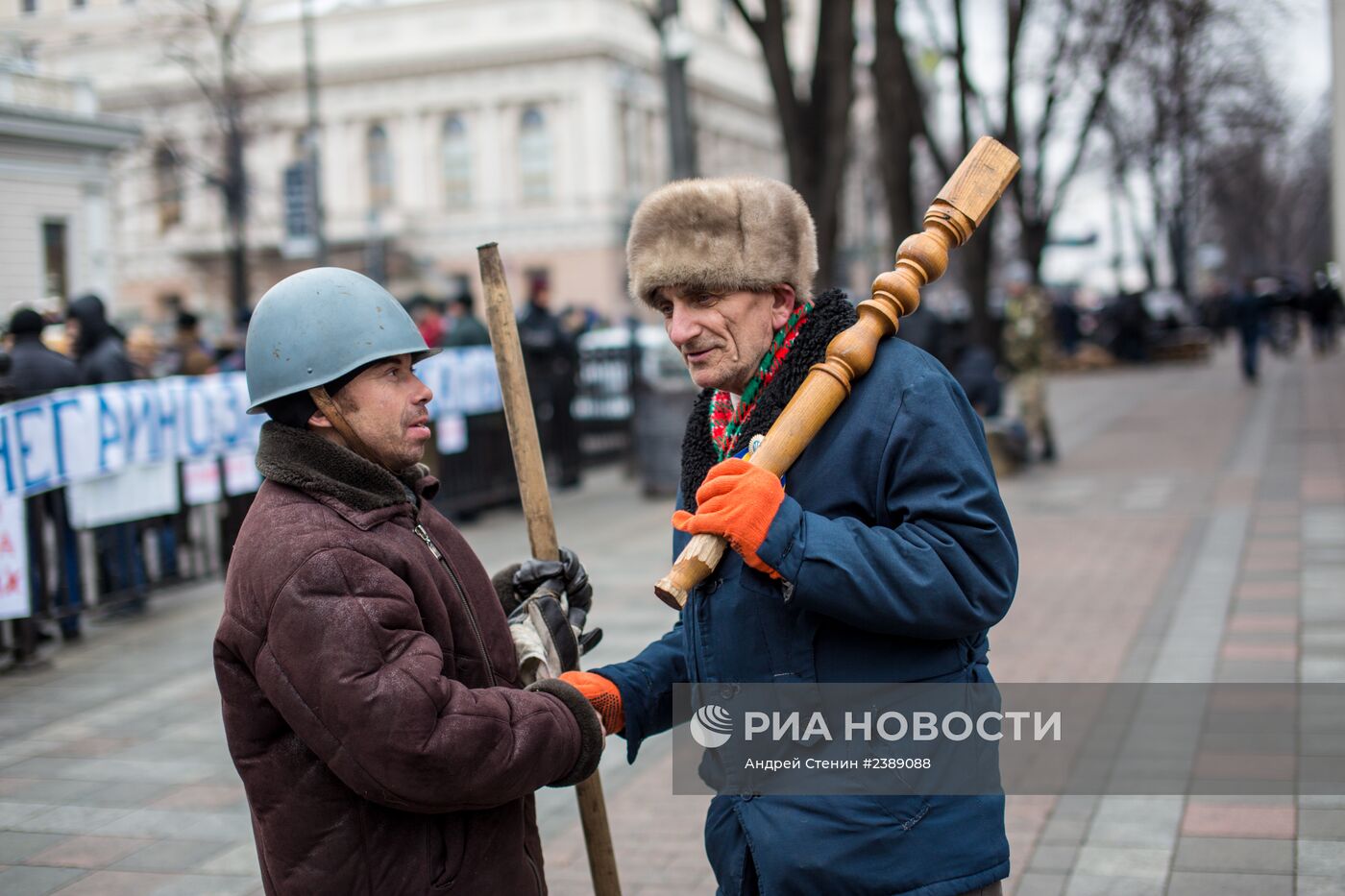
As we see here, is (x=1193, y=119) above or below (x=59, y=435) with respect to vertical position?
above

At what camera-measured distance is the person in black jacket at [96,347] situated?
961 cm

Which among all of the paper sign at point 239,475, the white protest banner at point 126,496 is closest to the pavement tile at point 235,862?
the white protest banner at point 126,496

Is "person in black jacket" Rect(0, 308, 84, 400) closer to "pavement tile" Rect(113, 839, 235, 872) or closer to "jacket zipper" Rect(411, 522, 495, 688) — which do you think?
"pavement tile" Rect(113, 839, 235, 872)

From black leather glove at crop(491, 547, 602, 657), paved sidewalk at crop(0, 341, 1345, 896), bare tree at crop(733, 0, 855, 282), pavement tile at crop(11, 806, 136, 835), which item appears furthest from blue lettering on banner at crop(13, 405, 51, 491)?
bare tree at crop(733, 0, 855, 282)

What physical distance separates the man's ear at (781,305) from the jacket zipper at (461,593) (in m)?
0.70

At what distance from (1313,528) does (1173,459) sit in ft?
16.2

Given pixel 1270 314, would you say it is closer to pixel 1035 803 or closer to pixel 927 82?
pixel 927 82

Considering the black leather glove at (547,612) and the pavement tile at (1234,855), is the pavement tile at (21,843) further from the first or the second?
the pavement tile at (1234,855)

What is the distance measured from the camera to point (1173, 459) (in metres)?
14.7

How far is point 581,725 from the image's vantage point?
2369mm

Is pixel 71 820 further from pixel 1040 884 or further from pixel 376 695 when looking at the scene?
pixel 376 695

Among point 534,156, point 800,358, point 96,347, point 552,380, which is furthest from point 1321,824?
point 534,156

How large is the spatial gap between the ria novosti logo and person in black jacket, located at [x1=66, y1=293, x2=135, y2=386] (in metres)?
8.14

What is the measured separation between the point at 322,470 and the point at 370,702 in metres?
0.41
